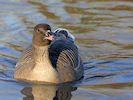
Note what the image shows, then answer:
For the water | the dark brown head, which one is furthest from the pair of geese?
the water

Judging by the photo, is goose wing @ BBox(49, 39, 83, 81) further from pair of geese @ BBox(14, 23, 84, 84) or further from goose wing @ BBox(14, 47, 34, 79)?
goose wing @ BBox(14, 47, 34, 79)

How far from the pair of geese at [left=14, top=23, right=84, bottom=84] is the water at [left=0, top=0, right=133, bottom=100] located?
0.17m

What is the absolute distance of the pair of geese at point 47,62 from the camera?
12.3 meters

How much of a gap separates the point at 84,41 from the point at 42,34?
10.4 ft

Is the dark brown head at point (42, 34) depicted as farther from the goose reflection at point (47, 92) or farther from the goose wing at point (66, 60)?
the goose reflection at point (47, 92)

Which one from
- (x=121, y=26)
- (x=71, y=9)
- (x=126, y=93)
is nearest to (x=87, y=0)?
(x=71, y=9)

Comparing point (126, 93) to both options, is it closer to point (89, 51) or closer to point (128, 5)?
point (89, 51)

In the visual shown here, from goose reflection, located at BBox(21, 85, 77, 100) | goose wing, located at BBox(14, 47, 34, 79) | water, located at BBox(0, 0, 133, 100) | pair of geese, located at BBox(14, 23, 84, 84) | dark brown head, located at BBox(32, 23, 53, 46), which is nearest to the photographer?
goose reflection, located at BBox(21, 85, 77, 100)

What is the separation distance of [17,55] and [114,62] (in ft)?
6.81

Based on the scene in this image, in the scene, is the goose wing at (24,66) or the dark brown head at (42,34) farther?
the goose wing at (24,66)

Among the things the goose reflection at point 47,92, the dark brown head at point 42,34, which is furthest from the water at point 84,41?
the dark brown head at point 42,34

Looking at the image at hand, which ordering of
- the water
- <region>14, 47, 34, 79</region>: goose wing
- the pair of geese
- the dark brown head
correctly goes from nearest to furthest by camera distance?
the water
the dark brown head
the pair of geese
<region>14, 47, 34, 79</region>: goose wing

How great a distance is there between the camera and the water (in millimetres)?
11984

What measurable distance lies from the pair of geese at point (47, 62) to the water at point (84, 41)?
0.55ft
